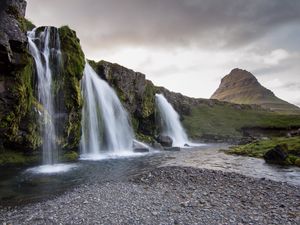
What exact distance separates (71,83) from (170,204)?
2964cm

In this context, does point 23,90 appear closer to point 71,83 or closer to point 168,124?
point 71,83

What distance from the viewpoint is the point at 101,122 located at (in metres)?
48.3

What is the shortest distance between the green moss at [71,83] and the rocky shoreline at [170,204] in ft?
68.8

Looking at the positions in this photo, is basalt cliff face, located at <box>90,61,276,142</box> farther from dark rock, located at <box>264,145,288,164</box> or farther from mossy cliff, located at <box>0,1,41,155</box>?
dark rock, located at <box>264,145,288,164</box>

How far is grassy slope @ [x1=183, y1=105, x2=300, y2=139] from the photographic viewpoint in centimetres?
11019

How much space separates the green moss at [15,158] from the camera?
97.8 feet

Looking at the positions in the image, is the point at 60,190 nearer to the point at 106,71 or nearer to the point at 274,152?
the point at 274,152

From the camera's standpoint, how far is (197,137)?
3962 inches

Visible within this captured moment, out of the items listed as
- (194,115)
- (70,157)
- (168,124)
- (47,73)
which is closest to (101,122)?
(70,157)

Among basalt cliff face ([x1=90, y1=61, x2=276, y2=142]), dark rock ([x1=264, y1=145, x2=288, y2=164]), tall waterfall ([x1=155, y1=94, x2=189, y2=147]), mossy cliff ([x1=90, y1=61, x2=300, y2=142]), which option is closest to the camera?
dark rock ([x1=264, y1=145, x2=288, y2=164])

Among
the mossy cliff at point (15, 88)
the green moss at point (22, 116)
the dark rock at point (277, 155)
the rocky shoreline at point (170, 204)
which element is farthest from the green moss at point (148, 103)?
the rocky shoreline at point (170, 204)

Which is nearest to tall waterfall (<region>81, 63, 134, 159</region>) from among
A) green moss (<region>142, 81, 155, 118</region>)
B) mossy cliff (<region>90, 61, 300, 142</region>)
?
mossy cliff (<region>90, 61, 300, 142</region>)

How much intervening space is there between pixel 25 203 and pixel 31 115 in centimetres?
1865

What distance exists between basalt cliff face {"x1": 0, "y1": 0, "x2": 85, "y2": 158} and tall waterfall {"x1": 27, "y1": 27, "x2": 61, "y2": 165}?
79 cm
